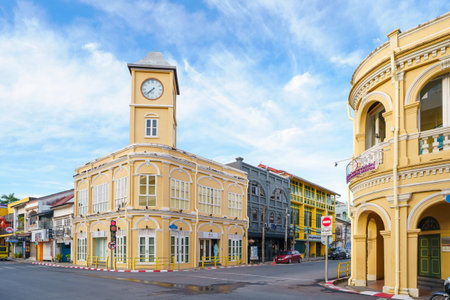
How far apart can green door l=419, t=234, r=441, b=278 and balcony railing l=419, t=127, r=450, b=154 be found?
356 centimetres

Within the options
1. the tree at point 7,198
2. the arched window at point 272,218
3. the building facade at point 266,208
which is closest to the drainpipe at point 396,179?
the building facade at point 266,208

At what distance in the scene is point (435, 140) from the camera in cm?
1278

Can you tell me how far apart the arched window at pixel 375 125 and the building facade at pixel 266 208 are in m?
25.0

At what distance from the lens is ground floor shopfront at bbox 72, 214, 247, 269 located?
29.7 m

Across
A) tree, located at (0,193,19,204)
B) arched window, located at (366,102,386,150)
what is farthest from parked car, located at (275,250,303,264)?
tree, located at (0,193,19,204)

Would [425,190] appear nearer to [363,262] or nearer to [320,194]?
[363,262]

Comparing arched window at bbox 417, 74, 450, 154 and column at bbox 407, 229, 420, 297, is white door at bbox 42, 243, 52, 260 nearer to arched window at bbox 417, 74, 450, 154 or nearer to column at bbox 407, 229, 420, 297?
column at bbox 407, 229, 420, 297

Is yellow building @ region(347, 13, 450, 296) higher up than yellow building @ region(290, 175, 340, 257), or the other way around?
yellow building @ region(347, 13, 450, 296)

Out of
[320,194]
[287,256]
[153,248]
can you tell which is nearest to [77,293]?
[153,248]

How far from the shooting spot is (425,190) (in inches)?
503

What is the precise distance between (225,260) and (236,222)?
4330 mm

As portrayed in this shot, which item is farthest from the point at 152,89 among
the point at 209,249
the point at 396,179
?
the point at 396,179

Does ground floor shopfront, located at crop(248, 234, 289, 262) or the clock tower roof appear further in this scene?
ground floor shopfront, located at crop(248, 234, 289, 262)

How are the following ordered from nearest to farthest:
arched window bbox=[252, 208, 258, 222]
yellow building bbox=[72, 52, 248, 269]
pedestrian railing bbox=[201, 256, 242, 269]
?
yellow building bbox=[72, 52, 248, 269] → pedestrian railing bbox=[201, 256, 242, 269] → arched window bbox=[252, 208, 258, 222]
